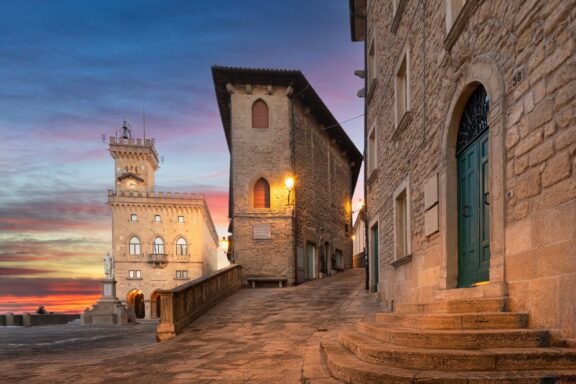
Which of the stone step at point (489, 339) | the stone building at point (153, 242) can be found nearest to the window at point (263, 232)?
the stone step at point (489, 339)

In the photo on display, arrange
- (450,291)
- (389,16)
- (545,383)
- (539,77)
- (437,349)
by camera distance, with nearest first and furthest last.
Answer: (545,383) < (437,349) < (539,77) < (450,291) < (389,16)

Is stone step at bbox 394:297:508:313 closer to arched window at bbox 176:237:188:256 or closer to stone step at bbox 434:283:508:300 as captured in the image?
stone step at bbox 434:283:508:300

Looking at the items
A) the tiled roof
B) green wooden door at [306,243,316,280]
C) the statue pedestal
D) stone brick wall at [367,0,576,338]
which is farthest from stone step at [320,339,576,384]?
green wooden door at [306,243,316,280]

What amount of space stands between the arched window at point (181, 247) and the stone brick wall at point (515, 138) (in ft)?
138

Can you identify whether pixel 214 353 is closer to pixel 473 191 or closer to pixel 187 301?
pixel 187 301

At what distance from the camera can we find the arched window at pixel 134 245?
4462 centimetres

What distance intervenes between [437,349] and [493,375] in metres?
0.59

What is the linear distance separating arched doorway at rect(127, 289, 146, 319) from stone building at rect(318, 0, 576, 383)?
137 feet

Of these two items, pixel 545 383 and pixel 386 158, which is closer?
pixel 545 383

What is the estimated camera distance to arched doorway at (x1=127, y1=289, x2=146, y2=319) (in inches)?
1705

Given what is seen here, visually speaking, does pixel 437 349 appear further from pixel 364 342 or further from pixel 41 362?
pixel 41 362

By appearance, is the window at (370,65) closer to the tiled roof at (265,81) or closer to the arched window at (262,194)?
the tiled roof at (265,81)

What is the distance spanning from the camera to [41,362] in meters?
6.34

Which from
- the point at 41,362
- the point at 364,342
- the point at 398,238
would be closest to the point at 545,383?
the point at 364,342
